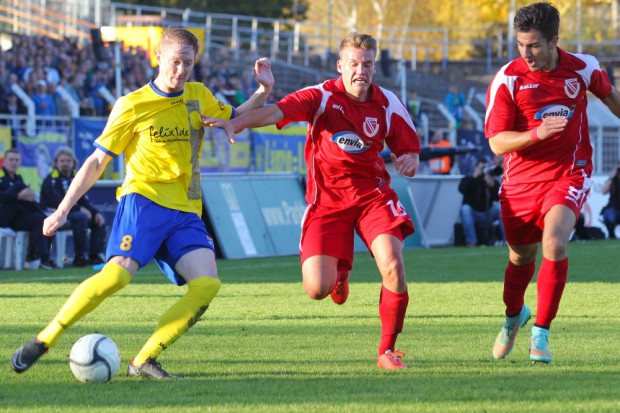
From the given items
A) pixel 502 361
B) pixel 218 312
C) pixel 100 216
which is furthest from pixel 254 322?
pixel 100 216

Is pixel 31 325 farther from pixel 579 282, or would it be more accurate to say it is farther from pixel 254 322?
pixel 579 282

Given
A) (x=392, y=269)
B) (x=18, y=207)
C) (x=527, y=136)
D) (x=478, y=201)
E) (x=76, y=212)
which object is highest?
(x=527, y=136)

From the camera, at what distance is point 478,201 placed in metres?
22.3

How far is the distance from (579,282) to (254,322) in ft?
17.7

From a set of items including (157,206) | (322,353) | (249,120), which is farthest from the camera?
(322,353)

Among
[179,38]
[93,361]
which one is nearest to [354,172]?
[179,38]

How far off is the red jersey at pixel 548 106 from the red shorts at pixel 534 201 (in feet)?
0.20

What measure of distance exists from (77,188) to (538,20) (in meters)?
3.05

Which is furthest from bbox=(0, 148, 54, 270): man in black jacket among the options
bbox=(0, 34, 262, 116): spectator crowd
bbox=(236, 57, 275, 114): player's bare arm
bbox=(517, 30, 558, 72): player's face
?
bbox=(517, 30, 558, 72): player's face

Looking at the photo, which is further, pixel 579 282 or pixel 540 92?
pixel 579 282

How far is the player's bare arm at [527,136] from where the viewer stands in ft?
24.6

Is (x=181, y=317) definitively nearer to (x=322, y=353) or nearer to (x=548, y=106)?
(x=322, y=353)

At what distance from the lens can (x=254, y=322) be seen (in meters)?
10.4

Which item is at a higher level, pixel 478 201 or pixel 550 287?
pixel 550 287
